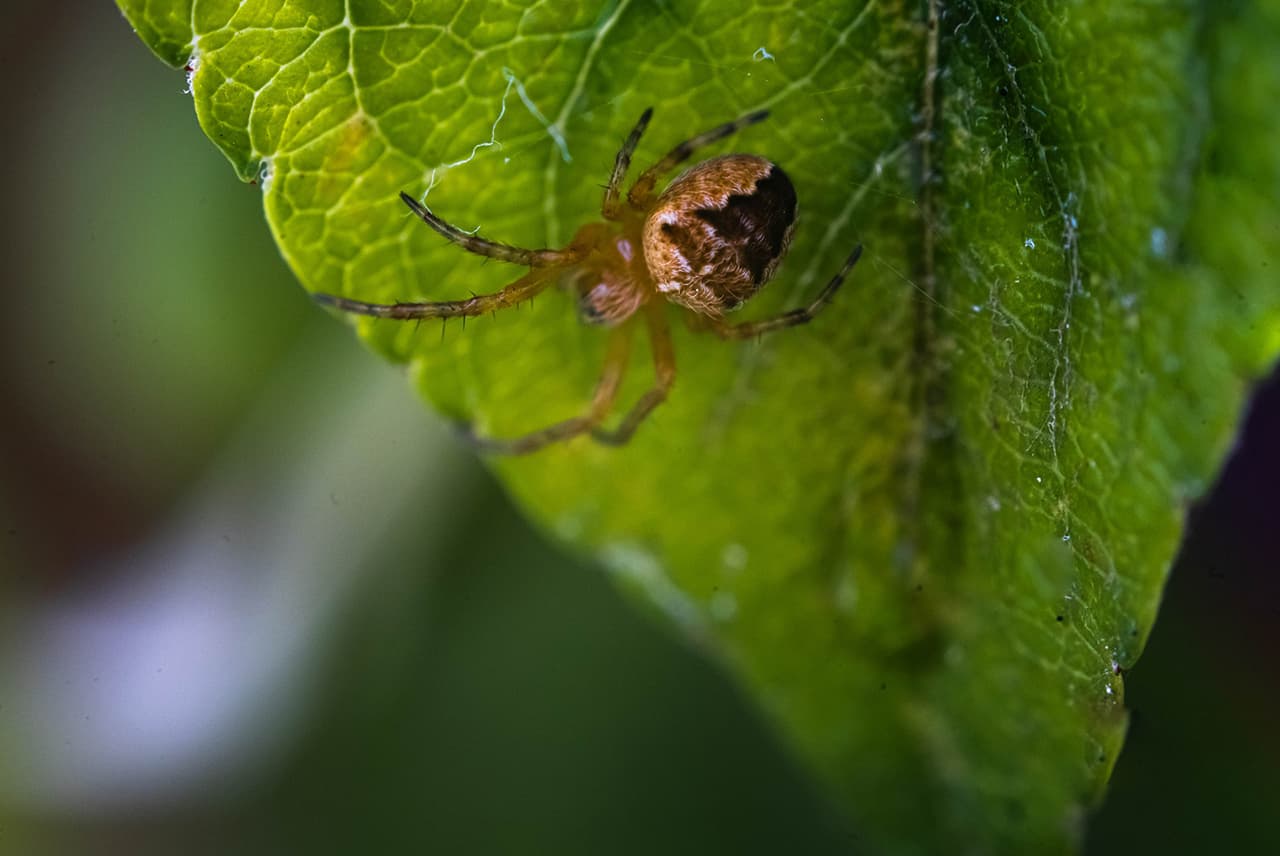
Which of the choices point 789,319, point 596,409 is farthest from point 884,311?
point 596,409

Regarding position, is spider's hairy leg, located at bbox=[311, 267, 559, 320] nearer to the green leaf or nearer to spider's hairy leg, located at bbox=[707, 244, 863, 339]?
the green leaf

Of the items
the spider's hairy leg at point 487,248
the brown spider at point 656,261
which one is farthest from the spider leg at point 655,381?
the spider's hairy leg at point 487,248

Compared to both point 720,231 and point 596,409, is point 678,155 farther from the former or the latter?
point 596,409

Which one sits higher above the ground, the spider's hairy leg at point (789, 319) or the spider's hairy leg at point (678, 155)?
the spider's hairy leg at point (678, 155)

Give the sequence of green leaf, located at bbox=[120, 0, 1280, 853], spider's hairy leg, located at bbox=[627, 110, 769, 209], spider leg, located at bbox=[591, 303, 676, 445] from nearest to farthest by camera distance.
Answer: green leaf, located at bbox=[120, 0, 1280, 853] → spider's hairy leg, located at bbox=[627, 110, 769, 209] → spider leg, located at bbox=[591, 303, 676, 445]

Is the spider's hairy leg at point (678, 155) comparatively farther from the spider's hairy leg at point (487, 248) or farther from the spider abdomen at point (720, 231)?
the spider's hairy leg at point (487, 248)

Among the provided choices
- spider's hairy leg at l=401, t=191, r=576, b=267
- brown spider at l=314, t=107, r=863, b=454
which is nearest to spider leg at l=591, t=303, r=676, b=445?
brown spider at l=314, t=107, r=863, b=454

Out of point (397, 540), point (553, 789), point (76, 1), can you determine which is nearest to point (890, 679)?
point (553, 789)
